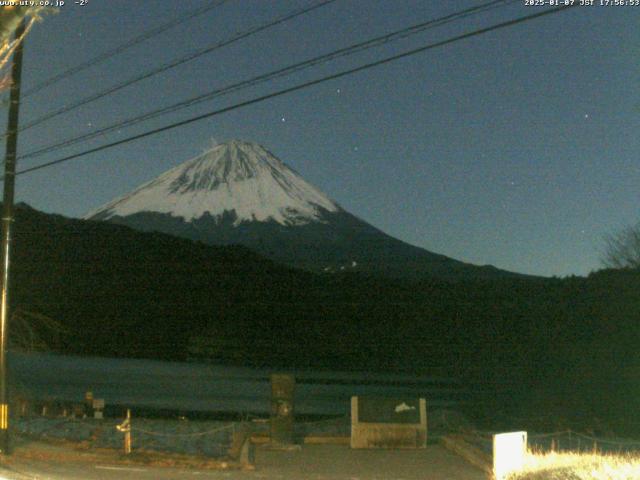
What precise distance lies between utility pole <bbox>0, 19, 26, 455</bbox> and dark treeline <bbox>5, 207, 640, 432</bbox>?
147 ft

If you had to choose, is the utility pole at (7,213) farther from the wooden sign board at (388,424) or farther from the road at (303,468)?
the wooden sign board at (388,424)

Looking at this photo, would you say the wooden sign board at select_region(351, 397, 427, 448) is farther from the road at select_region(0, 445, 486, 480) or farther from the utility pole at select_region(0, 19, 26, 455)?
the utility pole at select_region(0, 19, 26, 455)

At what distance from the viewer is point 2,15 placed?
8.02m

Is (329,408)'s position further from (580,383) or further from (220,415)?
(580,383)

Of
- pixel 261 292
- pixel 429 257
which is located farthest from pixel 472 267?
pixel 261 292

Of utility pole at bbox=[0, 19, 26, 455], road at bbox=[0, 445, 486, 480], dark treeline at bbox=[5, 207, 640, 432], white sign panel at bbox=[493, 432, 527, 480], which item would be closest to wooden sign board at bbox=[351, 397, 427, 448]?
road at bbox=[0, 445, 486, 480]

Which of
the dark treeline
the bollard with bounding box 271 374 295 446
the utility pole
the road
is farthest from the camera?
the dark treeline

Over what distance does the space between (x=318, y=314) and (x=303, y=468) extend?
90.0 metres

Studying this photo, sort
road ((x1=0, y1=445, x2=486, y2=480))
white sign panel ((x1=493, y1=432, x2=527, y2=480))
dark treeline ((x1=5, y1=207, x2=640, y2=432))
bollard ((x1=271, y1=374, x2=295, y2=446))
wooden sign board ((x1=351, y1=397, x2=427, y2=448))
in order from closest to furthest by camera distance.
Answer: white sign panel ((x1=493, y1=432, x2=527, y2=480)) < road ((x1=0, y1=445, x2=486, y2=480)) < bollard ((x1=271, y1=374, x2=295, y2=446)) < wooden sign board ((x1=351, y1=397, x2=427, y2=448)) < dark treeline ((x1=5, y1=207, x2=640, y2=432))

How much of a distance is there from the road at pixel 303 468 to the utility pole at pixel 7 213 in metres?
0.88

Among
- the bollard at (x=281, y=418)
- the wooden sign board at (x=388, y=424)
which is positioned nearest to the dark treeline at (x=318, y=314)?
the wooden sign board at (x=388, y=424)

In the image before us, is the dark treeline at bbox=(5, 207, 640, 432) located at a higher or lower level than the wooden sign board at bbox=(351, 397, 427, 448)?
higher

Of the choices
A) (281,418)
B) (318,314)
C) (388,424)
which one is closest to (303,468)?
(281,418)

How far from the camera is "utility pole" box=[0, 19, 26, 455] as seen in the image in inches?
711
